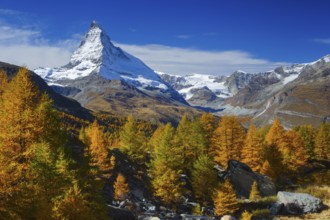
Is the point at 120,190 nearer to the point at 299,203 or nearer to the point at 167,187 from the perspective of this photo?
the point at 167,187

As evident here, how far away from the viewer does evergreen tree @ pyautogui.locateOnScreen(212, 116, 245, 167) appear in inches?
2645

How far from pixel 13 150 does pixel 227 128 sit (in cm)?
4468

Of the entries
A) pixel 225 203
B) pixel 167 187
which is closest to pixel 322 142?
pixel 225 203

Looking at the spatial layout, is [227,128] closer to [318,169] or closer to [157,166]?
[157,166]

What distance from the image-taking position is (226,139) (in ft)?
221

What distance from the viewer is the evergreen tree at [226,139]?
6719 cm

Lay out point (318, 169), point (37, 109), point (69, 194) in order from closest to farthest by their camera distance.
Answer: point (69, 194)
point (37, 109)
point (318, 169)

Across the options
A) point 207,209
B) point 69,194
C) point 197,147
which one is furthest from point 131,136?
point 69,194

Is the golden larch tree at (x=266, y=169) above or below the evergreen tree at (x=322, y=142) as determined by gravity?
below

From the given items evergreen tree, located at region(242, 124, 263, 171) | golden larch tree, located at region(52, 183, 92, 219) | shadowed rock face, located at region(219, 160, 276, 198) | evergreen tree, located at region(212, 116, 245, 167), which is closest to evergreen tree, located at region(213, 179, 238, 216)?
shadowed rock face, located at region(219, 160, 276, 198)

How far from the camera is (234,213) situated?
4997cm

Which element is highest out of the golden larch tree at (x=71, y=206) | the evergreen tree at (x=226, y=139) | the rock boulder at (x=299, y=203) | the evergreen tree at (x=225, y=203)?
the evergreen tree at (x=226, y=139)

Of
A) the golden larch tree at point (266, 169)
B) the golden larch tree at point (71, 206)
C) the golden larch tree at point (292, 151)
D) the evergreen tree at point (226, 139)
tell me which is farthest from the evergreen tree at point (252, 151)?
the golden larch tree at point (71, 206)

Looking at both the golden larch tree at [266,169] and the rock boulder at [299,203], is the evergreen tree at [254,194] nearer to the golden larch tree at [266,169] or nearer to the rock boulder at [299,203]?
the rock boulder at [299,203]
